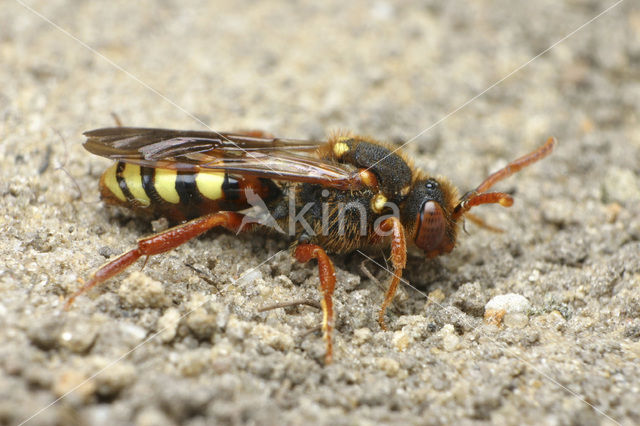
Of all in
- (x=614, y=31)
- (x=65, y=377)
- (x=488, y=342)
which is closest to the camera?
(x=65, y=377)

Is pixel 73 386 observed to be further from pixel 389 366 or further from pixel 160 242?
pixel 389 366

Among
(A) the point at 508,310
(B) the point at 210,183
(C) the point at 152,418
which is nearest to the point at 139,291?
(C) the point at 152,418

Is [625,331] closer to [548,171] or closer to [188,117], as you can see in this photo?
[548,171]

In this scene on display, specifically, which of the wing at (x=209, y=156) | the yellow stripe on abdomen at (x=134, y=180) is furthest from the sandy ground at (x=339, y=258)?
the wing at (x=209, y=156)

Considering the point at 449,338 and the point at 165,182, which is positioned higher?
the point at 165,182

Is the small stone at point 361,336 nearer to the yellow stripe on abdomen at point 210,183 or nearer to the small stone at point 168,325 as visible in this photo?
the small stone at point 168,325

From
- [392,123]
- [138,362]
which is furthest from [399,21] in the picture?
[138,362]
